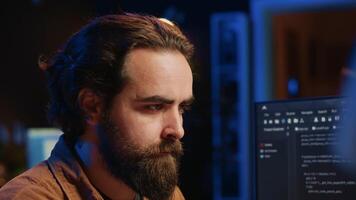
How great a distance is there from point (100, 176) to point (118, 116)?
0.51 ft

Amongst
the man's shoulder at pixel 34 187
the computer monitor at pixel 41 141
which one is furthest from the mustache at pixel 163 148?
the computer monitor at pixel 41 141

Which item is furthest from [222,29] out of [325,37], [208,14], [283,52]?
[325,37]

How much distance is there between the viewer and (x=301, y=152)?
1.39 m

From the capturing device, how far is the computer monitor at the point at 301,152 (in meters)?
1.36

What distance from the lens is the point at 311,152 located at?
1382 mm

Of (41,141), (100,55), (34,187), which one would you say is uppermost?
(100,55)

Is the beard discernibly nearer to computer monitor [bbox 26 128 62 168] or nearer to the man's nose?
the man's nose

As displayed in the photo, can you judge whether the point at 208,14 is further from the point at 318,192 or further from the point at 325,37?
the point at 318,192

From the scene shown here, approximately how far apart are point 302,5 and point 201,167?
1.03 metres

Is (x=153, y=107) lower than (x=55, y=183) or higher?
higher

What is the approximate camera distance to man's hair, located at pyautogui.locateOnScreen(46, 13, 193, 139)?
1425 millimetres

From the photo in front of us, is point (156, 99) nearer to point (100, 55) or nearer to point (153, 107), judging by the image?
point (153, 107)

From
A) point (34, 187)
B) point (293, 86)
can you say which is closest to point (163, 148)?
point (34, 187)

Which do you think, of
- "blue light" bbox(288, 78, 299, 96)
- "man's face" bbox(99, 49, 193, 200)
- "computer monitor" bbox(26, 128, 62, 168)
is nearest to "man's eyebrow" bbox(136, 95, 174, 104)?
"man's face" bbox(99, 49, 193, 200)
